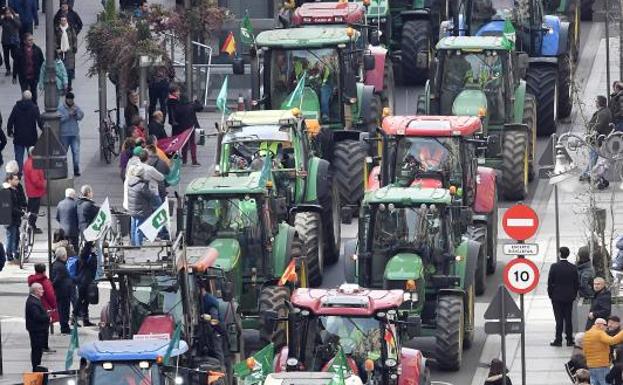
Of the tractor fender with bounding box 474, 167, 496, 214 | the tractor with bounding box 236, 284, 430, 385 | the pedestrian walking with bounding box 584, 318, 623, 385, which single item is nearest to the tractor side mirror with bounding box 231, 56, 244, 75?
the tractor fender with bounding box 474, 167, 496, 214

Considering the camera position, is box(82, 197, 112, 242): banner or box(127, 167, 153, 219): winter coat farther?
box(127, 167, 153, 219): winter coat

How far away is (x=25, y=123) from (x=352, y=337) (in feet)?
50.9

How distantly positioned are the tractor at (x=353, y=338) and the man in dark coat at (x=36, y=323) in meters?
4.94

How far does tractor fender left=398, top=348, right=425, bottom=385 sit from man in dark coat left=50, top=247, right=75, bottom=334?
7.10m

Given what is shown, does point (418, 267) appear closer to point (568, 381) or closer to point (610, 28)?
point (568, 381)

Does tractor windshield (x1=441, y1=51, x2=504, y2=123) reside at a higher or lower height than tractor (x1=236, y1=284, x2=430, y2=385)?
higher

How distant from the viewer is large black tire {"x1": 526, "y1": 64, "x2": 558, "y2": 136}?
51.3 meters

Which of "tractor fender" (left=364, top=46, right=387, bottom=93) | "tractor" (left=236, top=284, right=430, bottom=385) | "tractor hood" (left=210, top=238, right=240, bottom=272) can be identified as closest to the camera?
"tractor" (left=236, top=284, right=430, bottom=385)

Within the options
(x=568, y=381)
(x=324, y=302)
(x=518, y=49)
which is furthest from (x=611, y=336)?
(x=518, y=49)

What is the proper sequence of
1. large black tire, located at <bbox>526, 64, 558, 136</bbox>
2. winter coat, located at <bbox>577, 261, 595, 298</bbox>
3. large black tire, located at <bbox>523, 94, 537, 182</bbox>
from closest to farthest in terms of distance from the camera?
winter coat, located at <bbox>577, 261, 595, 298</bbox>
large black tire, located at <bbox>523, 94, 537, 182</bbox>
large black tire, located at <bbox>526, 64, 558, 136</bbox>

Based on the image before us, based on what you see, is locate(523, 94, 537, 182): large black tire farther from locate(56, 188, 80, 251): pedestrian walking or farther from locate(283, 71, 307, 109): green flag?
locate(56, 188, 80, 251): pedestrian walking

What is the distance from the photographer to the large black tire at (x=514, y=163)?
47281mm

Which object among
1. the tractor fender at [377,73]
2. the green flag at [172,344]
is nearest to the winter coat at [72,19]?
the tractor fender at [377,73]

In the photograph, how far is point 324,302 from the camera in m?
35.1
